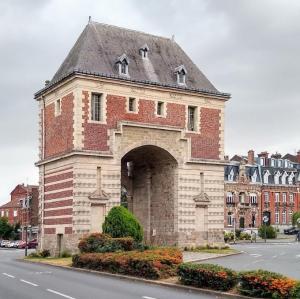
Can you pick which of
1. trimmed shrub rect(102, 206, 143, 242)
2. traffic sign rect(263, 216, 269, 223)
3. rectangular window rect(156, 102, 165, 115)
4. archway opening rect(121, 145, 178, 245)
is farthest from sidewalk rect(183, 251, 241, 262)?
traffic sign rect(263, 216, 269, 223)

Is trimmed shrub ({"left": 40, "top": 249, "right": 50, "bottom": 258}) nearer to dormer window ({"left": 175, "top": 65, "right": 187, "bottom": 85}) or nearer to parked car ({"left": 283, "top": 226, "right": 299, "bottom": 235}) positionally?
dormer window ({"left": 175, "top": 65, "right": 187, "bottom": 85})

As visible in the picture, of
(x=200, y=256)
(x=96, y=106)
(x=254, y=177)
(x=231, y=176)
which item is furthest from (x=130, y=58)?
(x=254, y=177)

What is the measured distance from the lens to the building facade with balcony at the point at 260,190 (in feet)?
325

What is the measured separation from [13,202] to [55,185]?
2884 inches

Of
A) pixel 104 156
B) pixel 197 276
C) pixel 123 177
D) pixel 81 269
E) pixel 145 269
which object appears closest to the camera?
pixel 197 276

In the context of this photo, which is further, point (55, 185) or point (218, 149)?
point (218, 149)

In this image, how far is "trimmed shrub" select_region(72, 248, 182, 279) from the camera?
25.3 m

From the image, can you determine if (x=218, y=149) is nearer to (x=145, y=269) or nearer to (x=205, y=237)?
(x=205, y=237)

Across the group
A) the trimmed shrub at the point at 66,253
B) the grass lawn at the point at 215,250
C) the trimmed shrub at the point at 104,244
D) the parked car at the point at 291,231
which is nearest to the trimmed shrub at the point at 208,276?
the trimmed shrub at the point at 104,244

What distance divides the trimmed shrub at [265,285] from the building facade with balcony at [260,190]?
76.9 metres

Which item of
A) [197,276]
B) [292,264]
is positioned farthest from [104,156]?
[197,276]

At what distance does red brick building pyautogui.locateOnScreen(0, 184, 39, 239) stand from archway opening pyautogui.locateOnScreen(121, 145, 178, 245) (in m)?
48.3

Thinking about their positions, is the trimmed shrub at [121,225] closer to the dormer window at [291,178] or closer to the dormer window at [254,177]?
the dormer window at [254,177]

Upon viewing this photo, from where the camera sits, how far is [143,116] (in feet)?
149
